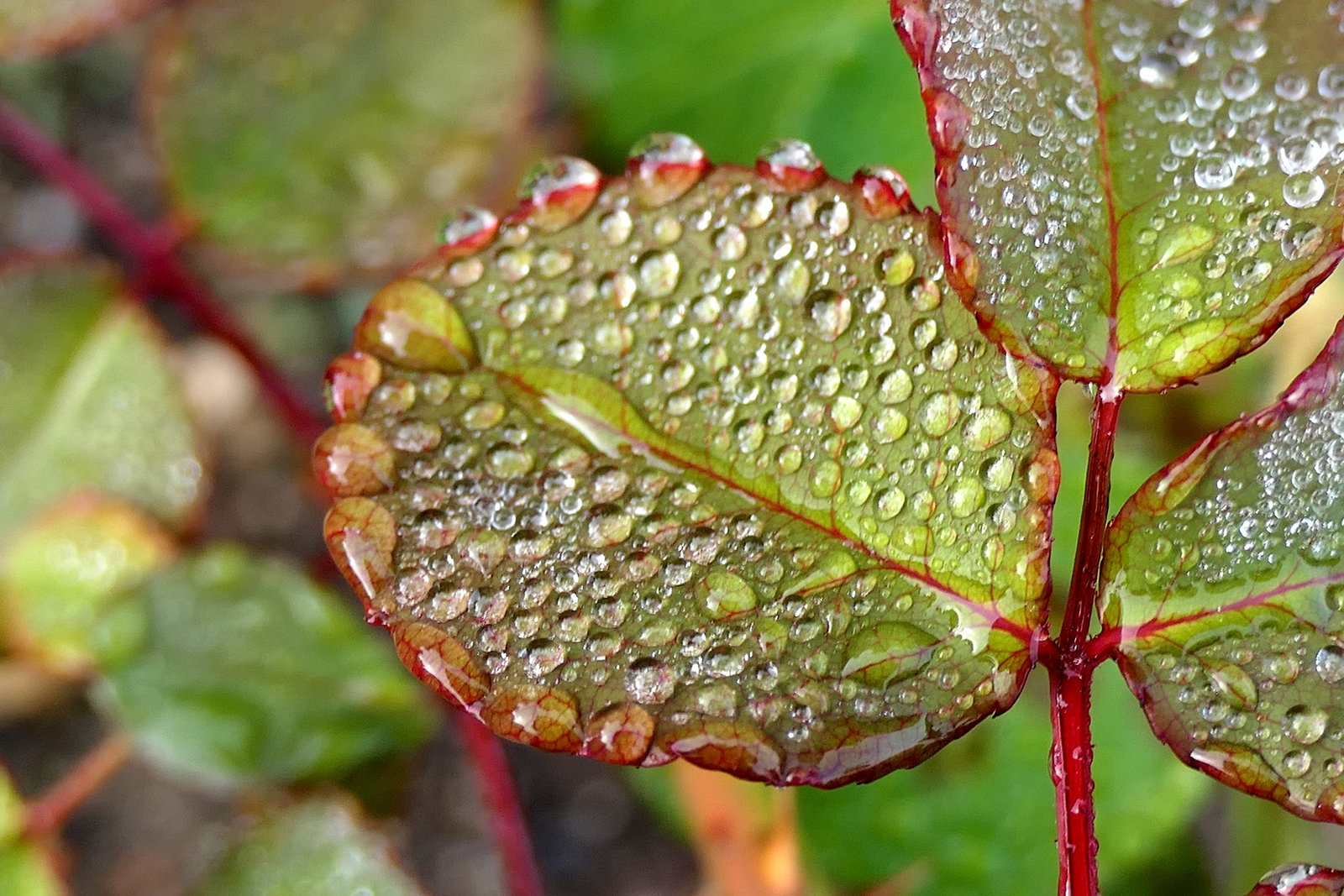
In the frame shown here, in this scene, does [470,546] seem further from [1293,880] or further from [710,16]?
[710,16]

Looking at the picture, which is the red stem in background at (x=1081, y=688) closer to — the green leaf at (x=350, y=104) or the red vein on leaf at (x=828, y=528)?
the red vein on leaf at (x=828, y=528)

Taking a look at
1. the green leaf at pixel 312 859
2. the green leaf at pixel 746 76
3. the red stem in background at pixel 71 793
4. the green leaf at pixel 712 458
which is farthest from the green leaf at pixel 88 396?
the green leaf at pixel 712 458

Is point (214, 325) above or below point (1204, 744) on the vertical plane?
above

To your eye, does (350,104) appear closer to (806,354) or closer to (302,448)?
(302,448)

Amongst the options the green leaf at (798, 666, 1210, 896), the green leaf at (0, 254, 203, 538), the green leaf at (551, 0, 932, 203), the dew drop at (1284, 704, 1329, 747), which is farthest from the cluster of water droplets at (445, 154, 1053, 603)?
the green leaf at (0, 254, 203, 538)

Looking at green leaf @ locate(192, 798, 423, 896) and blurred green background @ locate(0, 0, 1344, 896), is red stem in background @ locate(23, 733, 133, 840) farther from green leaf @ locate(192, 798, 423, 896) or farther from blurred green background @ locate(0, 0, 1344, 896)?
green leaf @ locate(192, 798, 423, 896)

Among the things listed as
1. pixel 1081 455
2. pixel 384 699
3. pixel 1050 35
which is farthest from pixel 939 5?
pixel 384 699
